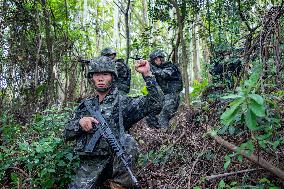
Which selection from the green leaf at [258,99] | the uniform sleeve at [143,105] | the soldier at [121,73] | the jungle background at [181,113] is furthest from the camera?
the soldier at [121,73]

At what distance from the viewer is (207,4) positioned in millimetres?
7523

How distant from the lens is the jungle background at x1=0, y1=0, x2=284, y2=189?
3102 mm

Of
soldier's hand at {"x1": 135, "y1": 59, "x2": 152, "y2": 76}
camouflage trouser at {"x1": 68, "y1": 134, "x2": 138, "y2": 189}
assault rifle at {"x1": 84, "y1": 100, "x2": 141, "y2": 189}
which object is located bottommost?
camouflage trouser at {"x1": 68, "y1": 134, "x2": 138, "y2": 189}

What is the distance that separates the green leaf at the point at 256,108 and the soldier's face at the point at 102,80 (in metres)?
2.46

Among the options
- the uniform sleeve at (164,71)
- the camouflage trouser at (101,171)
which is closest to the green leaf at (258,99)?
the camouflage trouser at (101,171)

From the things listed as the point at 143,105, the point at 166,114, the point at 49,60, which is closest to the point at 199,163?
the point at 143,105

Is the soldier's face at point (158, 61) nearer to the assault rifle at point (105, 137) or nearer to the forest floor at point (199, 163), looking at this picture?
the forest floor at point (199, 163)

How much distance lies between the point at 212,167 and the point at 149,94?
1.12 metres

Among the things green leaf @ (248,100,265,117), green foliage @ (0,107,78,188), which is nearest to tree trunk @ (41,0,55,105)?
green foliage @ (0,107,78,188)

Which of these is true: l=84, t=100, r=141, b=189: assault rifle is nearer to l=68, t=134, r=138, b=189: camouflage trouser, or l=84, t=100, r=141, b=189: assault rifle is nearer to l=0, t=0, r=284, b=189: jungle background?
l=68, t=134, r=138, b=189: camouflage trouser

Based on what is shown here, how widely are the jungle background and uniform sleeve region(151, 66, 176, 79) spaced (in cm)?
106

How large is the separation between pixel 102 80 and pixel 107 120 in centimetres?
51

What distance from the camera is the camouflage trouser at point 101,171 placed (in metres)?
4.12

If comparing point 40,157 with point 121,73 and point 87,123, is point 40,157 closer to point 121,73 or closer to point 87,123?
point 87,123
